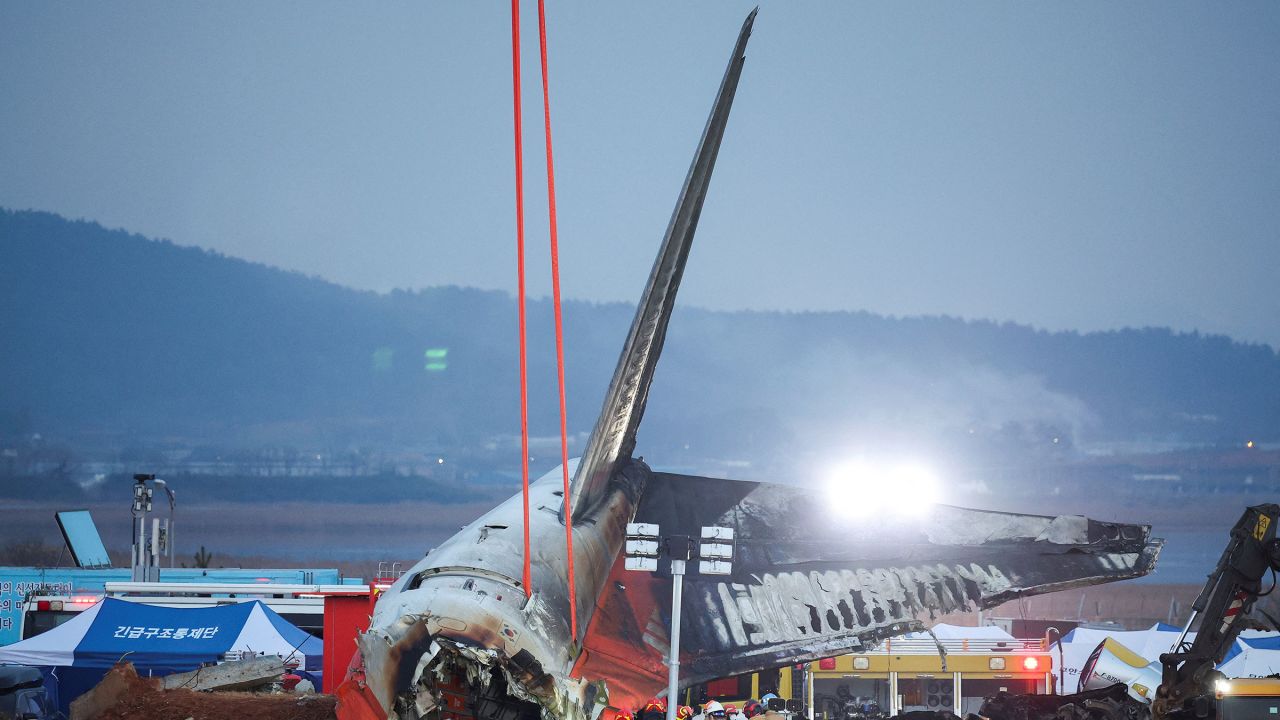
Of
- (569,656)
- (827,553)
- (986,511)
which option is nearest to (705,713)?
(827,553)

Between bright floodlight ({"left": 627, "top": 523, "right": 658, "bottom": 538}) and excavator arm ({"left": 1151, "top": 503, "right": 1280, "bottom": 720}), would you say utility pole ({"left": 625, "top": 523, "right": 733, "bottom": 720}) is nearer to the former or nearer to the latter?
bright floodlight ({"left": 627, "top": 523, "right": 658, "bottom": 538})

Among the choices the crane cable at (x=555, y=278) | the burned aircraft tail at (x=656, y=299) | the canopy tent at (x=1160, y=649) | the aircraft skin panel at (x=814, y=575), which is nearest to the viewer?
the crane cable at (x=555, y=278)

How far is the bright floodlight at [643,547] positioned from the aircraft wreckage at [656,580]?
45 cm

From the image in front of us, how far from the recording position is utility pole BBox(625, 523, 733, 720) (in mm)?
13008

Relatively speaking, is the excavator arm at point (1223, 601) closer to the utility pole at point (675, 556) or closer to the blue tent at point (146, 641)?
the utility pole at point (675, 556)

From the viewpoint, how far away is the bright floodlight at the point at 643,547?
13484 millimetres

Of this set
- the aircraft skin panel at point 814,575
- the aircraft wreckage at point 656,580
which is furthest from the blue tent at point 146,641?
the aircraft skin panel at point 814,575

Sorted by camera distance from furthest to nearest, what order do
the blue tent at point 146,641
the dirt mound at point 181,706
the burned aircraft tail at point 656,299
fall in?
the blue tent at point 146,641
the burned aircraft tail at point 656,299
the dirt mound at point 181,706

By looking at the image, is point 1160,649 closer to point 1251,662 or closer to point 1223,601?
point 1251,662

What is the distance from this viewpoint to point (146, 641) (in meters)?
20.0

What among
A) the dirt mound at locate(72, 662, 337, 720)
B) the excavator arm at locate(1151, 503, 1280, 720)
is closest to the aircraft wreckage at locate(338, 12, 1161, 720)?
the dirt mound at locate(72, 662, 337, 720)

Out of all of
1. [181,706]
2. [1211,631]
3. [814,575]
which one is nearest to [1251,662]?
[1211,631]

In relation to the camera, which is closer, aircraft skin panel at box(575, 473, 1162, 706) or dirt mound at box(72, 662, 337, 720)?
dirt mound at box(72, 662, 337, 720)

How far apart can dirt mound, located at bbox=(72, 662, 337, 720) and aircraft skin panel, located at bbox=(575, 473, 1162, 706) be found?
126 inches
